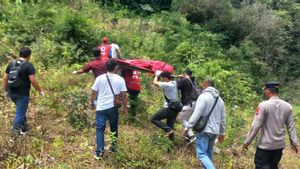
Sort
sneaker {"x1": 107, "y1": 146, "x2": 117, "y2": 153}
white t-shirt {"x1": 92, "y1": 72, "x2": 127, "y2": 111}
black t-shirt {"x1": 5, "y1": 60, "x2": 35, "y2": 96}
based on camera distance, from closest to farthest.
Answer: white t-shirt {"x1": 92, "y1": 72, "x2": 127, "y2": 111} < black t-shirt {"x1": 5, "y1": 60, "x2": 35, "y2": 96} < sneaker {"x1": 107, "y1": 146, "x2": 117, "y2": 153}

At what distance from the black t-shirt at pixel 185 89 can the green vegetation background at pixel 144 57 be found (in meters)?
1.01

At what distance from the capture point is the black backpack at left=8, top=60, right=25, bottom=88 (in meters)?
8.16

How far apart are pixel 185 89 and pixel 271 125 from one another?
285cm

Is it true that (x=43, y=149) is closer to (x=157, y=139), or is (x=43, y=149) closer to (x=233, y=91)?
(x=157, y=139)

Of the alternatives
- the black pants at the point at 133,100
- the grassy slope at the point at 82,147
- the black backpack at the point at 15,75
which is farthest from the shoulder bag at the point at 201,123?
the black backpack at the point at 15,75

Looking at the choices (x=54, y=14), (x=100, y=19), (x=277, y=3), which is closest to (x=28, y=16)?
(x=54, y=14)

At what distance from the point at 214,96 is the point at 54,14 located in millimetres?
12138

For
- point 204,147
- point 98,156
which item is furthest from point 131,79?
point 204,147

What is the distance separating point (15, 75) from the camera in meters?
8.16

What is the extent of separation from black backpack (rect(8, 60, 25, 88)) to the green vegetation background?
0.95m

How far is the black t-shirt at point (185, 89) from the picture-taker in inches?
388

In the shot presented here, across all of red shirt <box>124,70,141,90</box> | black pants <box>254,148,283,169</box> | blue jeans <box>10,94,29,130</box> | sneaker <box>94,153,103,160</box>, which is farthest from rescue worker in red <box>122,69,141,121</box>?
black pants <box>254,148,283,169</box>

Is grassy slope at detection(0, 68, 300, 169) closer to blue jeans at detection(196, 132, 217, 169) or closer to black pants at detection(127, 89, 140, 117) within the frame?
black pants at detection(127, 89, 140, 117)

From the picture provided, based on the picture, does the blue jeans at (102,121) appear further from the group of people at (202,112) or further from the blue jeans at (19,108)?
the blue jeans at (19,108)
